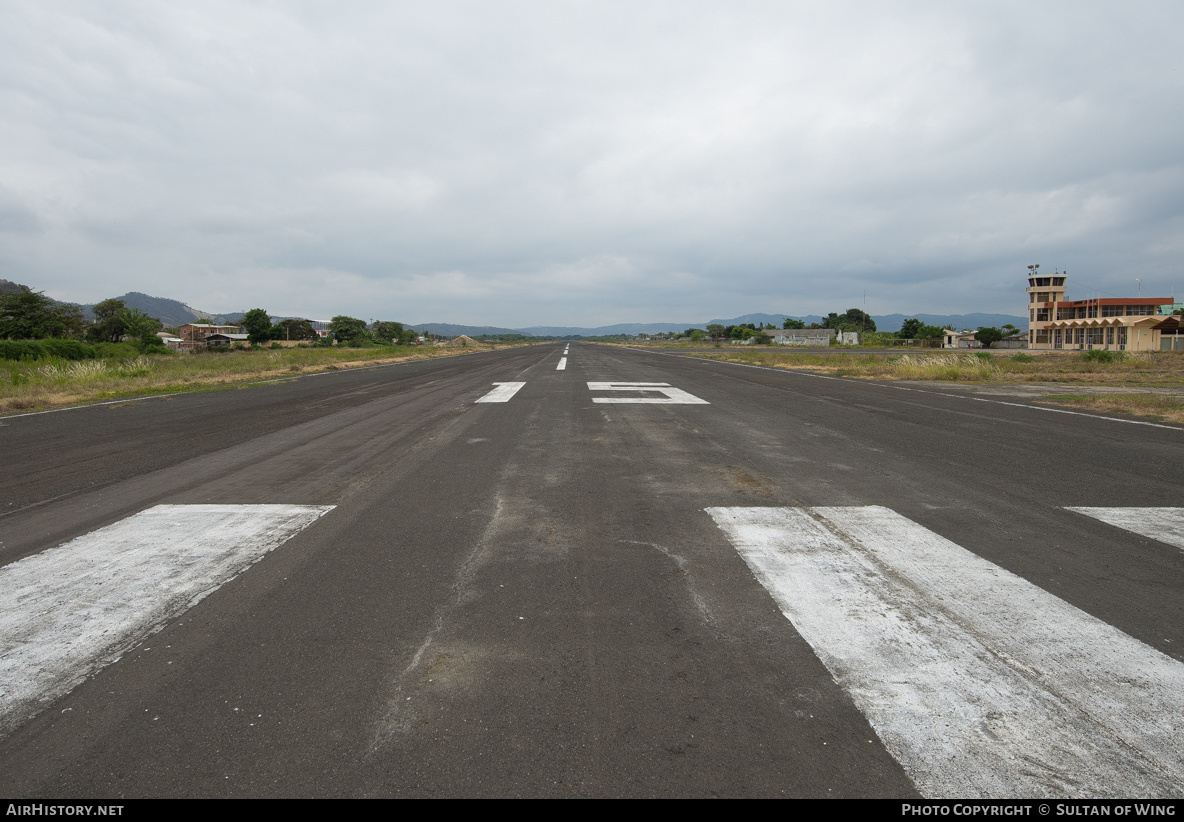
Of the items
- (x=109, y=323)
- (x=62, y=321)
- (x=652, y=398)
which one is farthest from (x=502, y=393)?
(x=109, y=323)

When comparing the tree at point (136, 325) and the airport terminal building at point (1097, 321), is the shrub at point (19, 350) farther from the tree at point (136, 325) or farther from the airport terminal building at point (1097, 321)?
the airport terminal building at point (1097, 321)

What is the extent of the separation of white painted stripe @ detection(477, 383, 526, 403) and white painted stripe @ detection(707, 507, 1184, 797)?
370 inches

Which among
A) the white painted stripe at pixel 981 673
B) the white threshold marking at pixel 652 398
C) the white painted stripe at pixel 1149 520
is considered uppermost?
the white threshold marking at pixel 652 398

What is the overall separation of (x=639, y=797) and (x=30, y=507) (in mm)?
5778

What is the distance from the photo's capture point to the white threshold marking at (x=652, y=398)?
39.0ft

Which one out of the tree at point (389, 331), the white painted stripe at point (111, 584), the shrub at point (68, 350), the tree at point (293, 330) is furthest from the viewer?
the tree at point (389, 331)

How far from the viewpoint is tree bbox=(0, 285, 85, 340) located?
47.0 meters

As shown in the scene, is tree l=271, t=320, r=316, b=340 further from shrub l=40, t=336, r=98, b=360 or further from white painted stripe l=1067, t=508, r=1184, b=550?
white painted stripe l=1067, t=508, r=1184, b=550

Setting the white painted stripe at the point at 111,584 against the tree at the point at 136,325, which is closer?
the white painted stripe at the point at 111,584

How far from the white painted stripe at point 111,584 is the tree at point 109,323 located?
78.8 meters

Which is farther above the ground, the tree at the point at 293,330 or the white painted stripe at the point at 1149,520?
the tree at the point at 293,330

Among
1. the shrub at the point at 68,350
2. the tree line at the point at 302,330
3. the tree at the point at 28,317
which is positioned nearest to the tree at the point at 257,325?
Result: the tree line at the point at 302,330

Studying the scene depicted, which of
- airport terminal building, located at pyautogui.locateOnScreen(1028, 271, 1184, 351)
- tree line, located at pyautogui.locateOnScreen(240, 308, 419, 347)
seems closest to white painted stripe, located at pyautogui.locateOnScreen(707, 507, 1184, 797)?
airport terminal building, located at pyautogui.locateOnScreen(1028, 271, 1184, 351)

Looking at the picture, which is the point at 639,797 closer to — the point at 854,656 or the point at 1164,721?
the point at 854,656
